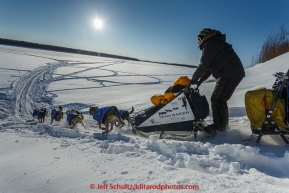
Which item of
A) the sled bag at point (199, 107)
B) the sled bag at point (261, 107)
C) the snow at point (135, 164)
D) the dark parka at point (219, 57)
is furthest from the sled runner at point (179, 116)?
the sled bag at point (261, 107)

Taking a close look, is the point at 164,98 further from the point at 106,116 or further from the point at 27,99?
the point at 27,99

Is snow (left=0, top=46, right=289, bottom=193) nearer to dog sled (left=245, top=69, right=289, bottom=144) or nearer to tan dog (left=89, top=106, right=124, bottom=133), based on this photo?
dog sled (left=245, top=69, right=289, bottom=144)

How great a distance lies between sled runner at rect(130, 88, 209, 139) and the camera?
3.50 meters

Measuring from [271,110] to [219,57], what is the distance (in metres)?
1.04

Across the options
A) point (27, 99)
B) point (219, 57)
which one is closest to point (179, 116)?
point (219, 57)

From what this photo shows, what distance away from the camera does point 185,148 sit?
2.69 m

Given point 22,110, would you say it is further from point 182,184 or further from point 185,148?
point 182,184

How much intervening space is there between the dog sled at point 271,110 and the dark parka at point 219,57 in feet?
1.45

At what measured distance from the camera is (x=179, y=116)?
358 cm

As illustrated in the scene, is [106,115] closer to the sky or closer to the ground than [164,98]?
closer to the ground

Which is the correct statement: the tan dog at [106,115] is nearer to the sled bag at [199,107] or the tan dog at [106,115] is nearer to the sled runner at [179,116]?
the sled runner at [179,116]

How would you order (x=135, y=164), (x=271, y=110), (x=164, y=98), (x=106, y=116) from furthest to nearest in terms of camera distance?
(x=106, y=116) → (x=164, y=98) → (x=271, y=110) → (x=135, y=164)

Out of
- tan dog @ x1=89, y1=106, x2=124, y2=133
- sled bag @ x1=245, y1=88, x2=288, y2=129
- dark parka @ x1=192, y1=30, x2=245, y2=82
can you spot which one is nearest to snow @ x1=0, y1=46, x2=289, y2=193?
sled bag @ x1=245, y1=88, x2=288, y2=129

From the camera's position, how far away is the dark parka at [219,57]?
321 centimetres
